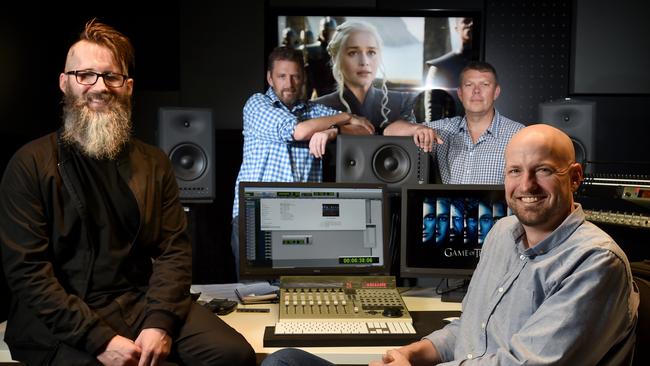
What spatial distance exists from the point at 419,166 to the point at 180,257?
3.40 feet

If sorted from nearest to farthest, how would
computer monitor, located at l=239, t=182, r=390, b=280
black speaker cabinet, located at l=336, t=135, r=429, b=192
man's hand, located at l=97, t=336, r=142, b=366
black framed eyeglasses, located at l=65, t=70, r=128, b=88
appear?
1. man's hand, located at l=97, t=336, r=142, b=366
2. black framed eyeglasses, located at l=65, t=70, r=128, b=88
3. computer monitor, located at l=239, t=182, r=390, b=280
4. black speaker cabinet, located at l=336, t=135, r=429, b=192

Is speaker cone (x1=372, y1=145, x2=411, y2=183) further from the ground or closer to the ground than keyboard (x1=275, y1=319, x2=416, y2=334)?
further from the ground

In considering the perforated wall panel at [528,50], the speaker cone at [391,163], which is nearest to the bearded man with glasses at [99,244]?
the speaker cone at [391,163]

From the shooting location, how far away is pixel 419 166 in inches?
99.3

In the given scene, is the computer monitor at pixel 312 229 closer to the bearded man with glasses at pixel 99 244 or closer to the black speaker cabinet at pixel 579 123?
the bearded man with glasses at pixel 99 244

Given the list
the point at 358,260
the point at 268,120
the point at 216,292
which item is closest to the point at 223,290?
the point at 216,292

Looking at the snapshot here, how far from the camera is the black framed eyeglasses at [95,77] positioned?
193 centimetres

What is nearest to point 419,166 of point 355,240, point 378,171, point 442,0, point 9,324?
point 378,171

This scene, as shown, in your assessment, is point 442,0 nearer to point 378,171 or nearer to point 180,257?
point 378,171

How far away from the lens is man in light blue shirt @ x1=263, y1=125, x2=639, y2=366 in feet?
4.10

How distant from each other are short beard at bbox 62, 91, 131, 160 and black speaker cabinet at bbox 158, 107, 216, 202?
1154mm

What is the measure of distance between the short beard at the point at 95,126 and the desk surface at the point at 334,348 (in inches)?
25.8

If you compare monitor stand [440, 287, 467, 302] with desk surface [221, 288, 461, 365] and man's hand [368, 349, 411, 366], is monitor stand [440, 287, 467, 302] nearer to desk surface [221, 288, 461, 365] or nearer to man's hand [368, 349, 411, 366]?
desk surface [221, 288, 461, 365]

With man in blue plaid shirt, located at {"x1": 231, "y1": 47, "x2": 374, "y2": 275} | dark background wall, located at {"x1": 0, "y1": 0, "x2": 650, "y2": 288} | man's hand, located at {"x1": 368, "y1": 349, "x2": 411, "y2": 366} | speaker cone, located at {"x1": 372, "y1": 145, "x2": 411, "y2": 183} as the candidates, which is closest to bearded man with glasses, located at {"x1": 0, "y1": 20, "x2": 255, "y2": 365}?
man's hand, located at {"x1": 368, "y1": 349, "x2": 411, "y2": 366}
